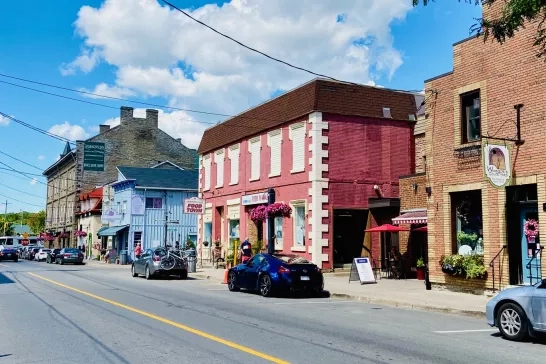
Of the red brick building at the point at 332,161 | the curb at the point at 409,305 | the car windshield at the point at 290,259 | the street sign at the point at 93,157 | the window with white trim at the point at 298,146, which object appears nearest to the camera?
the curb at the point at 409,305

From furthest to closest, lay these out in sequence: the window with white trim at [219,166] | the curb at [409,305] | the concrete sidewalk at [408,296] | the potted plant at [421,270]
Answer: the window with white trim at [219,166] → the potted plant at [421,270] → the concrete sidewalk at [408,296] → the curb at [409,305]

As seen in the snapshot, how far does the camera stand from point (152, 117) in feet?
204

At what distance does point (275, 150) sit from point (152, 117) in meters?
37.1

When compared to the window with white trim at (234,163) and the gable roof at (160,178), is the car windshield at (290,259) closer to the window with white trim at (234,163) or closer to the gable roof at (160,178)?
the window with white trim at (234,163)

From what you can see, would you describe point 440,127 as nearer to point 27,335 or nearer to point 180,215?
point 27,335

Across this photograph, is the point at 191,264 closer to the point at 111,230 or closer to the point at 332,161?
the point at 332,161

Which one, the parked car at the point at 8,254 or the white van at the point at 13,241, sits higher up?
the white van at the point at 13,241

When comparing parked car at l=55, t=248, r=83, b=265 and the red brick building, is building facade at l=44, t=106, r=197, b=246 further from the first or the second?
the red brick building

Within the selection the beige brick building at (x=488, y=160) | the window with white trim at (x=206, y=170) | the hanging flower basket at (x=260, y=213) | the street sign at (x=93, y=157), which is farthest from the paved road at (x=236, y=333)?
the street sign at (x=93, y=157)

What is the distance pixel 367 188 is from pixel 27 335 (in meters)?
18.3

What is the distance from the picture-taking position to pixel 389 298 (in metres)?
15.7

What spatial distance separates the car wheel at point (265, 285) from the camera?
17078 mm

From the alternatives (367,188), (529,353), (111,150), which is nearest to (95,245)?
(111,150)

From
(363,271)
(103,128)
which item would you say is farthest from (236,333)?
(103,128)
